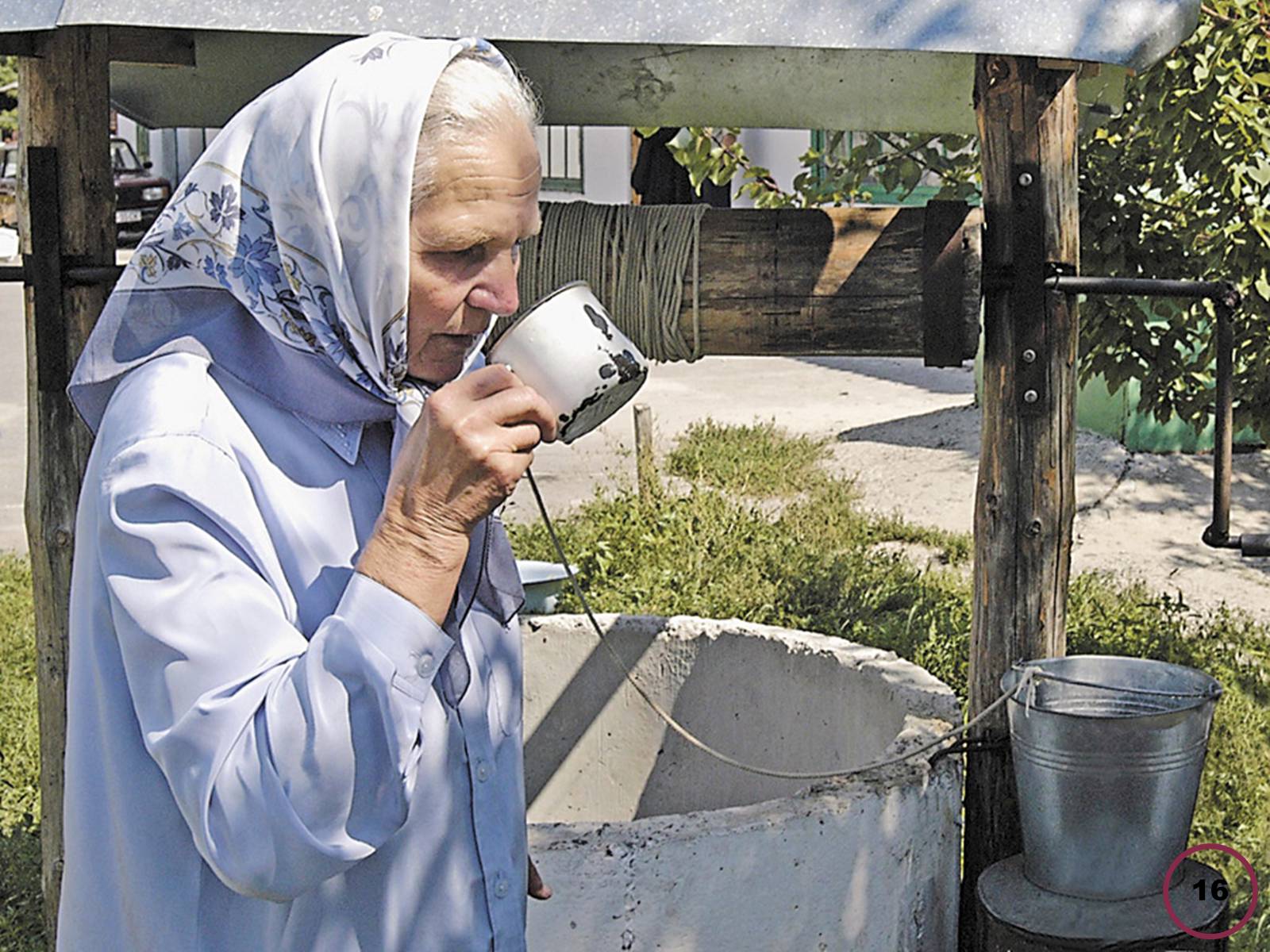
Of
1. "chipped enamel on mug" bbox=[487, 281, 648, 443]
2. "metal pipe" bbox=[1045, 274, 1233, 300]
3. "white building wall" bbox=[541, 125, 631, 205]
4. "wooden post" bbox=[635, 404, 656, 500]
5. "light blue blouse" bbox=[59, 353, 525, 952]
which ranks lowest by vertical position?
"wooden post" bbox=[635, 404, 656, 500]

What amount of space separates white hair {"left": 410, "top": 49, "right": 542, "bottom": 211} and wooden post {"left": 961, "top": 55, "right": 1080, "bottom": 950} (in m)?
1.58

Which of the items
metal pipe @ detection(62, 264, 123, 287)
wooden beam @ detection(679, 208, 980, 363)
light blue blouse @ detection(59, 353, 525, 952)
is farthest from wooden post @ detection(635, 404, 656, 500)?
light blue blouse @ detection(59, 353, 525, 952)

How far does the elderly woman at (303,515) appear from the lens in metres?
1.46

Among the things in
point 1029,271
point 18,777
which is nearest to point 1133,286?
point 1029,271

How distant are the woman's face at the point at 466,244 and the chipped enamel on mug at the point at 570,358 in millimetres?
49

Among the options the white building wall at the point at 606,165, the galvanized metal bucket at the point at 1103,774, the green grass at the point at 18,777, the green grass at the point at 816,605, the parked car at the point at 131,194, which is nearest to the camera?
the galvanized metal bucket at the point at 1103,774

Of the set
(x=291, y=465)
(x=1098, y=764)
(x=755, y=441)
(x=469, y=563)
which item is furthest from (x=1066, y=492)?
(x=755, y=441)

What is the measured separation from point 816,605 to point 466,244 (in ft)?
16.0

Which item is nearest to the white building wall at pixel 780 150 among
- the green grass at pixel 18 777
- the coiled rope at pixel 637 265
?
the green grass at pixel 18 777

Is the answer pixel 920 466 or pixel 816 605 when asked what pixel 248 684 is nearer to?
pixel 816 605

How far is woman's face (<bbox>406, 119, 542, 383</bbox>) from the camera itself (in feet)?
5.36

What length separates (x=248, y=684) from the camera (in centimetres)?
A: 146

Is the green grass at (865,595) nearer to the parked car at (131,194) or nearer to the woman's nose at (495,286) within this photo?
the woman's nose at (495,286)

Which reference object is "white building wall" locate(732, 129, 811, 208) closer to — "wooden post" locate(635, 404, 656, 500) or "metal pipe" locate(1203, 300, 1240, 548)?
"wooden post" locate(635, 404, 656, 500)
